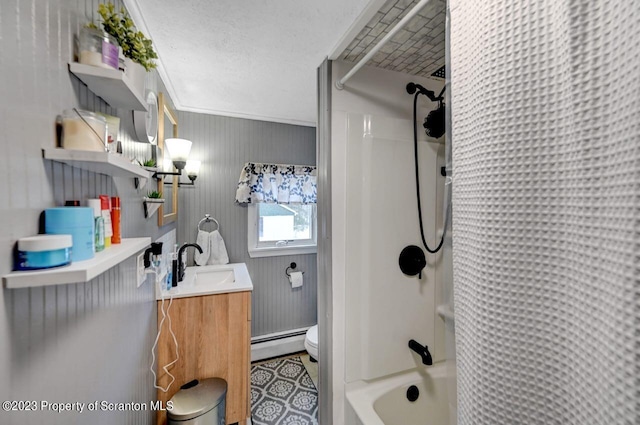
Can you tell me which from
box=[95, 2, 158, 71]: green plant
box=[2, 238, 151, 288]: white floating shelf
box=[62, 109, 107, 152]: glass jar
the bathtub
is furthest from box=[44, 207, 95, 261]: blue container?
the bathtub

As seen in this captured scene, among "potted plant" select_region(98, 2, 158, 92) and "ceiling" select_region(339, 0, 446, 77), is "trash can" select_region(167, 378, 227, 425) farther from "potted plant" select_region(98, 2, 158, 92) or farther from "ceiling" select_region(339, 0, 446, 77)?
"ceiling" select_region(339, 0, 446, 77)

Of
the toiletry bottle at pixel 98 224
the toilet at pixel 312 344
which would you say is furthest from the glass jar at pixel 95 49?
the toilet at pixel 312 344

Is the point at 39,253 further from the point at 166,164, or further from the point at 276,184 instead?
the point at 276,184

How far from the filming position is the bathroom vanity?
1537 mm

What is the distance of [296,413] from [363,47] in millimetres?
2500

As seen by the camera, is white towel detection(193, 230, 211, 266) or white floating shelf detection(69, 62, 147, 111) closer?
white floating shelf detection(69, 62, 147, 111)

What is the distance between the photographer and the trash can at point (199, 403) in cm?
132

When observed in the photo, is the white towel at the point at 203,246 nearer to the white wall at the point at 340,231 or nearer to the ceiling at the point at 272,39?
the ceiling at the point at 272,39

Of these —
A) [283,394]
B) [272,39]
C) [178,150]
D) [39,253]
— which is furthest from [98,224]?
[283,394]

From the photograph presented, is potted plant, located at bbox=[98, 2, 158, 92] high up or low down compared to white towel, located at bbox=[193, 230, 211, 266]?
up

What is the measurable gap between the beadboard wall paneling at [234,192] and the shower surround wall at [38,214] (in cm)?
152

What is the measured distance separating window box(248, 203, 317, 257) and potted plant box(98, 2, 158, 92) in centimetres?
174

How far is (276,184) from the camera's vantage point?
2525 mm

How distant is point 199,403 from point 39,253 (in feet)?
4.63
